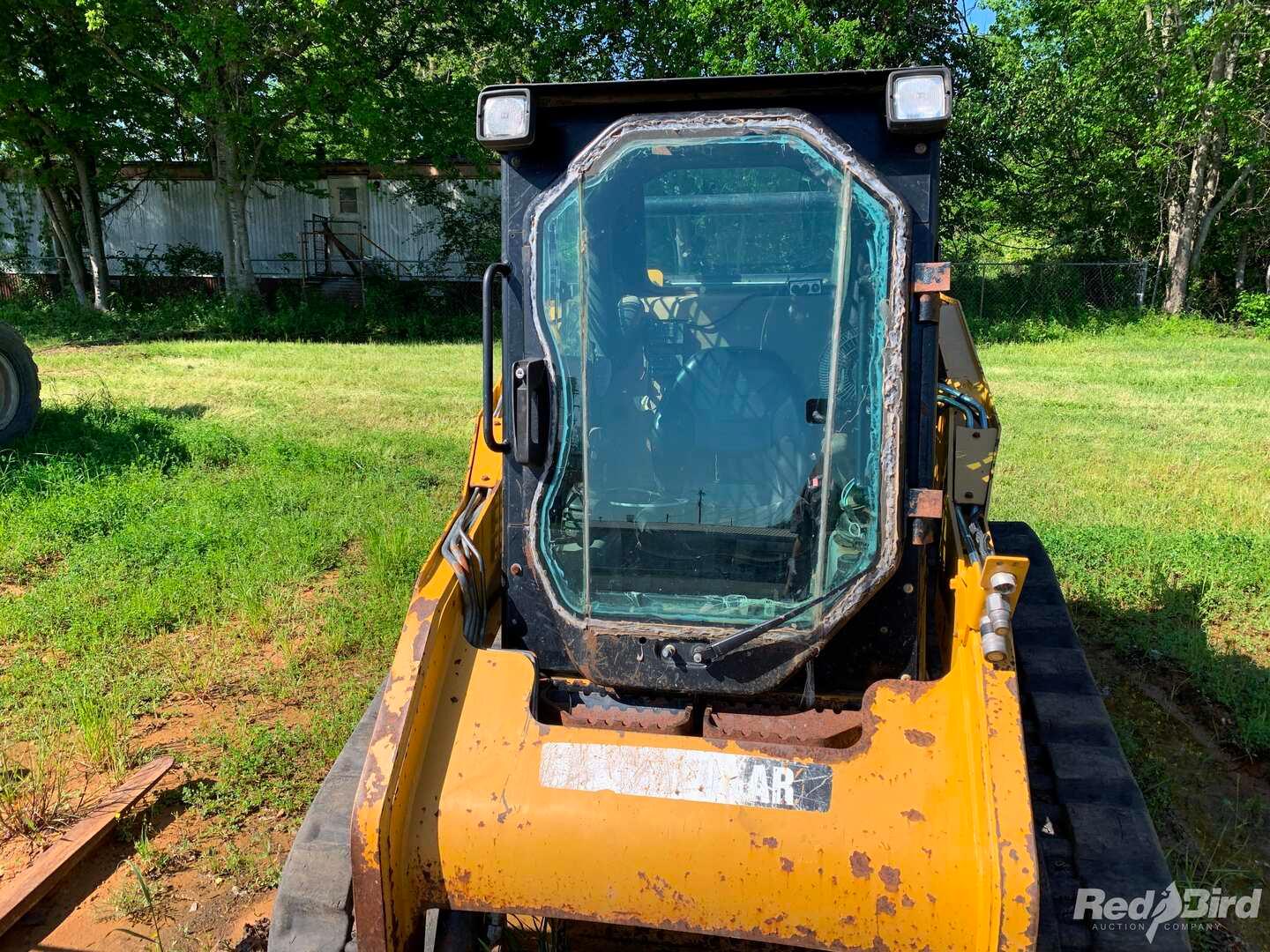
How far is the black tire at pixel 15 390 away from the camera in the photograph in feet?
22.0

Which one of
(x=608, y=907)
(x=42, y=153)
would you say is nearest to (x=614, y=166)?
(x=608, y=907)

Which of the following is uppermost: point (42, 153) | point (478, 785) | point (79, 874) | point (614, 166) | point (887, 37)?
point (887, 37)

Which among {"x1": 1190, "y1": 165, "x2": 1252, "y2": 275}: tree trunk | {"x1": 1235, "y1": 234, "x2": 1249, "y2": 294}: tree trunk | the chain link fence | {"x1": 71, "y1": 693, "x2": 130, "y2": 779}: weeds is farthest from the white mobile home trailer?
{"x1": 71, "y1": 693, "x2": 130, "y2": 779}: weeds

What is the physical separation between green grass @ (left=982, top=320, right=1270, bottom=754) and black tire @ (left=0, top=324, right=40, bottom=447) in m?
7.21

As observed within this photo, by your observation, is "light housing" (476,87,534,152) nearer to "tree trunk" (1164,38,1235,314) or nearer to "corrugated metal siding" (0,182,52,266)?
"tree trunk" (1164,38,1235,314)

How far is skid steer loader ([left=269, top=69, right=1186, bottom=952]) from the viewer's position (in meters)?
1.90

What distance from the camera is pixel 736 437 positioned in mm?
2271

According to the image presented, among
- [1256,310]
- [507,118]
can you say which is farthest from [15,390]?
[1256,310]

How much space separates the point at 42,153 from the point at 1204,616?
2108cm

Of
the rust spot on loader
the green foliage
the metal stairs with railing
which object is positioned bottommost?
the rust spot on loader

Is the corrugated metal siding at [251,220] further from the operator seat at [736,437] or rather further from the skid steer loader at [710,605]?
the operator seat at [736,437]

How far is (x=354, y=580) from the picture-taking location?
197 inches

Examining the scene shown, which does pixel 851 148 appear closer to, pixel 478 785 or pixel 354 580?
pixel 478 785

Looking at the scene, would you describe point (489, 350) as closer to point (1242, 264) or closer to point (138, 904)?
point (138, 904)
